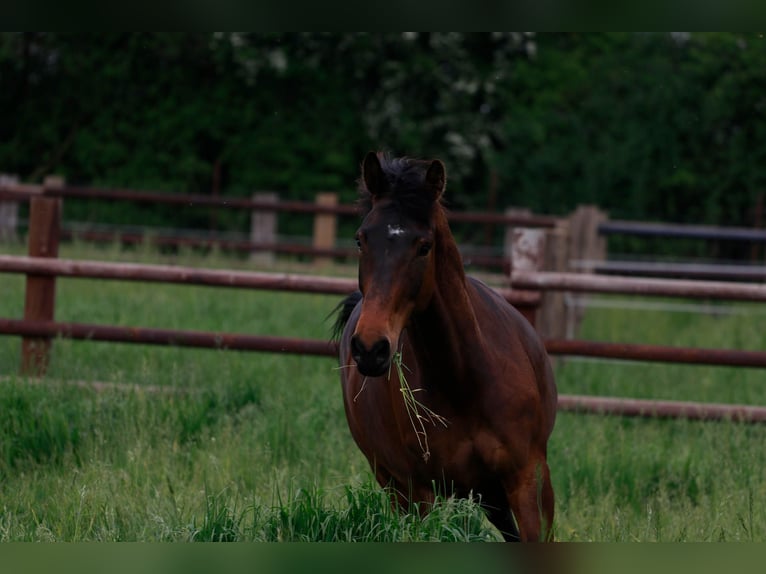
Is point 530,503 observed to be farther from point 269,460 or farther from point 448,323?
point 269,460

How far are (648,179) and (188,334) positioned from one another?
1485 cm

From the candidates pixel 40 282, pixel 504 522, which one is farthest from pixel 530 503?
pixel 40 282

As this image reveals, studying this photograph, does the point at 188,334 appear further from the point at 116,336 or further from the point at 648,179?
the point at 648,179

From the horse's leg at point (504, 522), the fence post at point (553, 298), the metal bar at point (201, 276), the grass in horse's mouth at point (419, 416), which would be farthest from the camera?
the fence post at point (553, 298)

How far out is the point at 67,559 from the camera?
1069 millimetres

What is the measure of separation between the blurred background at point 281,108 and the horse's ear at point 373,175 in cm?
1787

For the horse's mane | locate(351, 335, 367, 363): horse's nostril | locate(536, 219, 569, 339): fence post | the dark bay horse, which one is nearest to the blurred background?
locate(536, 219, 569, 339): fence post

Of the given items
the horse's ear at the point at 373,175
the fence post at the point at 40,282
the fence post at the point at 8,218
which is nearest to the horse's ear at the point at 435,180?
the horse's ear at the point at 373,175

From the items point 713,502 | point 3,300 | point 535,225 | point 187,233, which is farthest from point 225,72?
point 713,502

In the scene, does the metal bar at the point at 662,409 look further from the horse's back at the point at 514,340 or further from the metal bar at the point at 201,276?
the horse's back at the point at 514,340

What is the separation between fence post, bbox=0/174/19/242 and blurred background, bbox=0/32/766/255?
461 cm

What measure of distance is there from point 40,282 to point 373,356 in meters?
4.31

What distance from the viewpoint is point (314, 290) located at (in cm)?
607

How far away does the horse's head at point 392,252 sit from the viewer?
2.71 metres
